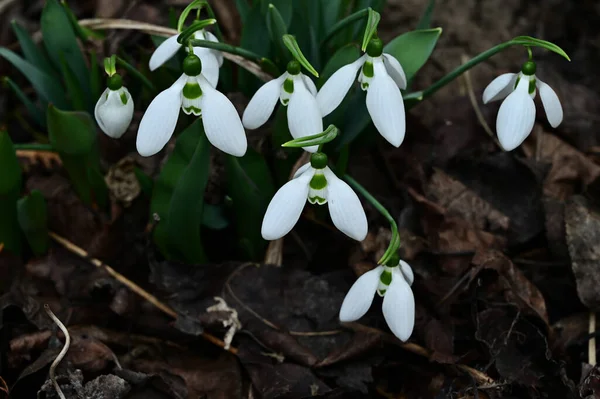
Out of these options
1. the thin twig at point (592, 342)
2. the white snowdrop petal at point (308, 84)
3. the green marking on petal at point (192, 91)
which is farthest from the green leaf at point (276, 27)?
the thin twig at point (592, 342)

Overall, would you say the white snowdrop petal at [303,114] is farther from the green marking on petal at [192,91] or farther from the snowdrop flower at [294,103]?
the green marking on petal at [192,91]

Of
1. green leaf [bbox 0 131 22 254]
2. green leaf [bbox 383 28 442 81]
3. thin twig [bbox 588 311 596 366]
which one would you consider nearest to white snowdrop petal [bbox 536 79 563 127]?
green leaf [bbox 383 28 442 81]

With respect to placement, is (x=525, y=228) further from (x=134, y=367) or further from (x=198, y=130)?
(x=134, y=367)

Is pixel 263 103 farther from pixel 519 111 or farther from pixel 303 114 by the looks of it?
pixel 519 111

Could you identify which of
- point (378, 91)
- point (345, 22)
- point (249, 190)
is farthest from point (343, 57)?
point (249, 190)

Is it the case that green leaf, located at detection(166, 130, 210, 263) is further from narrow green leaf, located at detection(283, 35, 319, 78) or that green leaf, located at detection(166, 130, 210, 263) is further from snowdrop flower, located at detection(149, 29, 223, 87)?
narrow green leaf, located at detection(283, 35, 319, 78)
